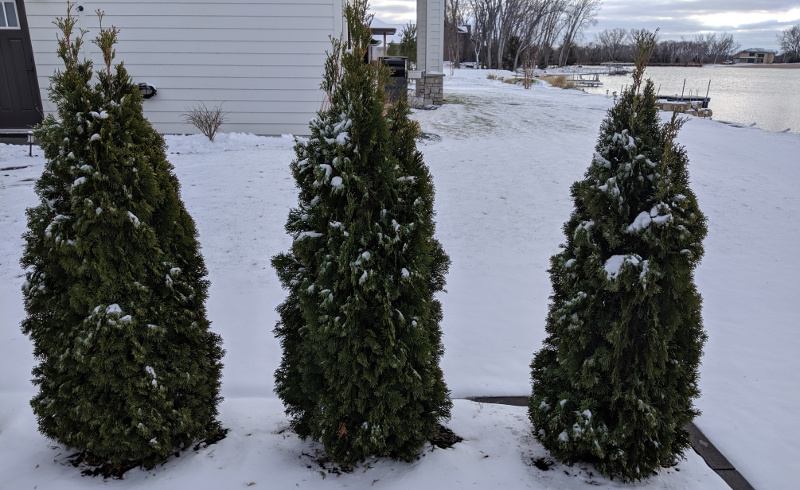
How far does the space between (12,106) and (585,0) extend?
55140 millimetres

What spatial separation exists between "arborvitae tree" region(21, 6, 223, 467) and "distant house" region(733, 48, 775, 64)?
77966mm

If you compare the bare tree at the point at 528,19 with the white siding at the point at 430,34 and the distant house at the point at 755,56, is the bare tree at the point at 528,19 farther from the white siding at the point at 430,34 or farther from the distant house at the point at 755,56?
the distant house at the point at 755,56

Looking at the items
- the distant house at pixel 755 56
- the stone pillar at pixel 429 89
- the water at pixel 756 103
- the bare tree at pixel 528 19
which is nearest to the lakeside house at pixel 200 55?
the stone pillar at pixel 429 89

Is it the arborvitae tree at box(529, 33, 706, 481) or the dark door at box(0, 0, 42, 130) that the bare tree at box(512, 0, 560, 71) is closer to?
the dark door at box(0, 0, 42, 130)

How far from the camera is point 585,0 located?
5219cm

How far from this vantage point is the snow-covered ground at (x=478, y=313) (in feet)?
7.63

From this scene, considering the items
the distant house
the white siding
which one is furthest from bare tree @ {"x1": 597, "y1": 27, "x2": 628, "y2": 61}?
the white siding

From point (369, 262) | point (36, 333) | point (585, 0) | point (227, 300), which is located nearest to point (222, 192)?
point (227, 300)

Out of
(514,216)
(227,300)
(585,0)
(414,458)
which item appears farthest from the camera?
(585,0)

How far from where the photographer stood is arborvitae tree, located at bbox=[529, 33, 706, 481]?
2102 millimetres

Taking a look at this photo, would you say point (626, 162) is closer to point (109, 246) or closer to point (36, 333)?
point (109, 246)

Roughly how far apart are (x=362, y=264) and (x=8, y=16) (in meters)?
10.5

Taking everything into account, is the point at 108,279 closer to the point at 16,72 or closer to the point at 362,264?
the point at 362,264

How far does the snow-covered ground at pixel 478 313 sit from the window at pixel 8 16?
8.17ft
